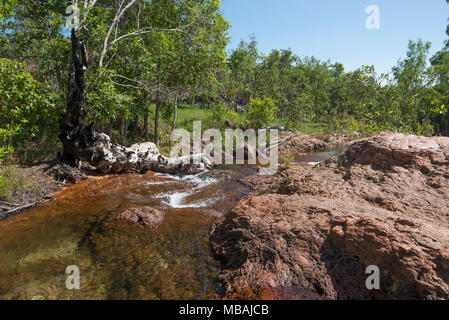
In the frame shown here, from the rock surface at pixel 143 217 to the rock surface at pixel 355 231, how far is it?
1.35 meters

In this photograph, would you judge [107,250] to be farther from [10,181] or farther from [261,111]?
[261,111]

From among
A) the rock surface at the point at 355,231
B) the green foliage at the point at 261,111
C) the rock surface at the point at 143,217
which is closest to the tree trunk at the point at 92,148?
the rock surface at the point at 143,217

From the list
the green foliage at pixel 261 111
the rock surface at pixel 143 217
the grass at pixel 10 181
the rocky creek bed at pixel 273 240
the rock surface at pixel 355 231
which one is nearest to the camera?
the rock surface at pixel 355 231

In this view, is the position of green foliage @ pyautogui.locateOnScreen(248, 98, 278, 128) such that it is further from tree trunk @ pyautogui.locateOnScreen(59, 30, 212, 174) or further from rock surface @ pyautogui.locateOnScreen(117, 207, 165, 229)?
rock surface @ pyautogui.locateOnScreen(117, 207, 165, 229)

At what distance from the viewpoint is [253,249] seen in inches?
132

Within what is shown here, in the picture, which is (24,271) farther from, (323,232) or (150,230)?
(323,232)

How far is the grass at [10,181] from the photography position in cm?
517

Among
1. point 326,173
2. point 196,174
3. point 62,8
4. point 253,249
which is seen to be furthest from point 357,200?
point 62,8

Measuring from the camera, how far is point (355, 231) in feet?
9.47

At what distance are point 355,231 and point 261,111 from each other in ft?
49.9

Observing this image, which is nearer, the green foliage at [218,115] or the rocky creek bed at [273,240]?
the rocky creek bed at [273,240]

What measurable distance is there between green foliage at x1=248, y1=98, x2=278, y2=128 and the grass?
14.3m

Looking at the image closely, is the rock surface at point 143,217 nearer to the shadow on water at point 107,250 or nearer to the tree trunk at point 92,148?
the shadow on water at point 107,250

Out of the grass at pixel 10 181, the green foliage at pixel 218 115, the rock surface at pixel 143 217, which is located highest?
the green foliage at pixel 218 115
